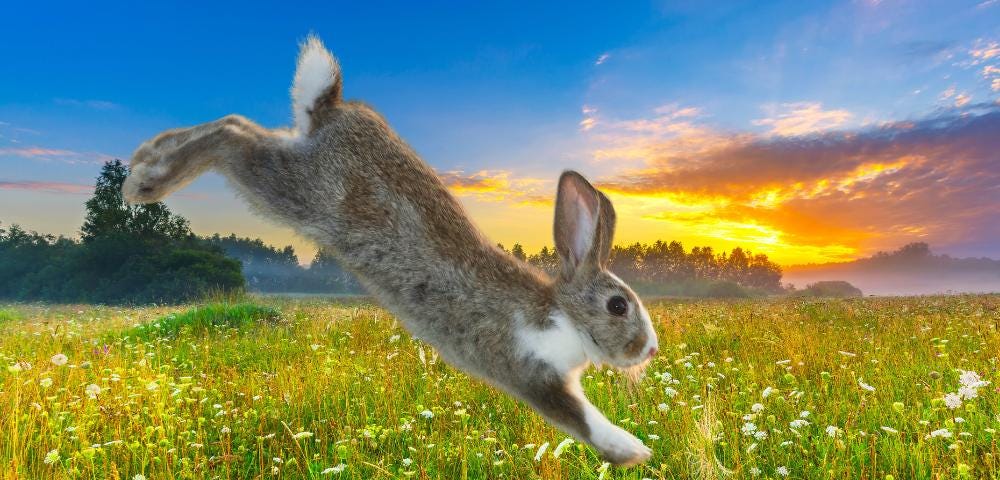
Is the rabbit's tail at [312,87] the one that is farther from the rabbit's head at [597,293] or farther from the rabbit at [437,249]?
the rabbit's head at [597,293]

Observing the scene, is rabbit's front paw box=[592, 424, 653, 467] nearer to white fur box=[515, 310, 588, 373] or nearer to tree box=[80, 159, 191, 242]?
white fur box=[515, 310, 588, 373]

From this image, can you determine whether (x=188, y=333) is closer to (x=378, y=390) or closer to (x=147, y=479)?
(x=378, y=390)

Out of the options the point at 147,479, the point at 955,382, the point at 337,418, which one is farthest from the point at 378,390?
the point at 955,382

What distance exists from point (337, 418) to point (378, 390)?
589mm

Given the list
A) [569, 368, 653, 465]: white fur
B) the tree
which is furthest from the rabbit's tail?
the tree

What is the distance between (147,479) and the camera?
14.8 ft

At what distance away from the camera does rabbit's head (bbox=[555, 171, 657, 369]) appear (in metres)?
3.89

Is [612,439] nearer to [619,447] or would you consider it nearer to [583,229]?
[619,447]

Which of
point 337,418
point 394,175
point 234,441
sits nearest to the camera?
point 394,175

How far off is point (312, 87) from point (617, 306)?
297 centimetres

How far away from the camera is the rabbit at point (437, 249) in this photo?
3.84 m

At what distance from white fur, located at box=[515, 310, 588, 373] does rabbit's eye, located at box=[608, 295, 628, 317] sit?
264 mm

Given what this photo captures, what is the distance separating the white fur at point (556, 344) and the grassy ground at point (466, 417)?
1.95 ft

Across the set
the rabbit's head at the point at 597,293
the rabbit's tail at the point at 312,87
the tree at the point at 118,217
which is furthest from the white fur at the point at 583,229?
the tree at the point at 118,217
